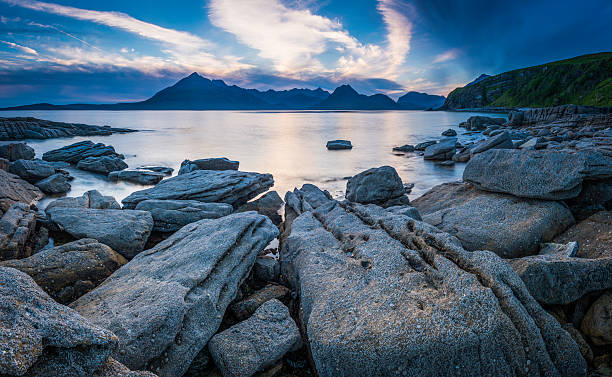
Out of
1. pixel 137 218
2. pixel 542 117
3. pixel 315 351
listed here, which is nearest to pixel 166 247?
pixel 137 218

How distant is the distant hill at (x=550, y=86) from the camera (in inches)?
3104

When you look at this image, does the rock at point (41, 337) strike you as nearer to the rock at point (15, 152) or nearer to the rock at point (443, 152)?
the rock at point (15, 152)

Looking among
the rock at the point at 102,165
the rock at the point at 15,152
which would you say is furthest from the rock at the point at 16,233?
the rock at the point at 15,152

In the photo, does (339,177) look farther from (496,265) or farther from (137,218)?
(496,265)

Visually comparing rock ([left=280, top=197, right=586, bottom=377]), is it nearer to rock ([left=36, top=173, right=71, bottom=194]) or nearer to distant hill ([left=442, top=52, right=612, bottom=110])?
rock ([left=36, top=173, right=71, bottom=194])

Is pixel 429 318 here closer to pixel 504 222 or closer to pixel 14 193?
pixel 504 222

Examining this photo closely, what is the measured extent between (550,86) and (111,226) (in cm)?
13371

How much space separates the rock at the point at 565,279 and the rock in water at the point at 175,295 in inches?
190

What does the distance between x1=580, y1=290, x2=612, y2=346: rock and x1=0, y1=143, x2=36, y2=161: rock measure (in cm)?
3042

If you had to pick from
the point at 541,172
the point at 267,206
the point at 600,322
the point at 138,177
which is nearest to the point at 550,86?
the point at 541,172

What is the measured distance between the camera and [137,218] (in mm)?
8539

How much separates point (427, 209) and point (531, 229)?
11.4ft

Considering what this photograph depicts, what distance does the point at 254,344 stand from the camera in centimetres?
413

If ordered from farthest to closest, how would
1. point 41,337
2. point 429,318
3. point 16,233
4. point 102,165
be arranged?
point 102,165, point 16,233, point 429,318, point 41,337
